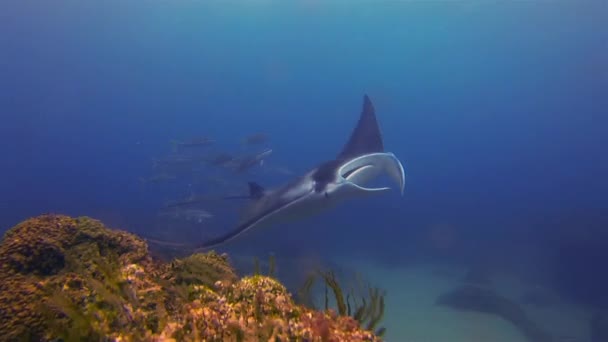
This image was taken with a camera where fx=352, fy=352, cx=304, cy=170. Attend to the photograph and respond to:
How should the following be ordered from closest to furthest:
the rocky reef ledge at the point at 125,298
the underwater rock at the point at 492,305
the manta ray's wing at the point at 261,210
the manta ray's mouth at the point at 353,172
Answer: the rocky reef ledge at the point at 125,298
the manta ray's wing at the point at 261,210
the manta ray's mouth at the point at 353,172
the underwater rock at the point at 492,305

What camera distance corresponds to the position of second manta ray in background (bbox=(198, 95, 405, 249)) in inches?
191

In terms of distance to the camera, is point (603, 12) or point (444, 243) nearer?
point (444, 243)

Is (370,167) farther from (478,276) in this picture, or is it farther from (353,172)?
(478,276)

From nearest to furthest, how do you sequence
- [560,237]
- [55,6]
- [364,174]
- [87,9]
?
[364,174], [560,237], [55,6], [87,9]

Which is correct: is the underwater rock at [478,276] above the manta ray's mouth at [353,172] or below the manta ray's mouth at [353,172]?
above

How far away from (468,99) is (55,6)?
4358 inches

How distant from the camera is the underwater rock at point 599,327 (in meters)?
10.5

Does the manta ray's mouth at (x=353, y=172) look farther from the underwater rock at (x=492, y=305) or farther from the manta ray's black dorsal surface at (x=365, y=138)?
the underwater rock at (x=492, y=305)

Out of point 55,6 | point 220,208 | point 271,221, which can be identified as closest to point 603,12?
point 220,208

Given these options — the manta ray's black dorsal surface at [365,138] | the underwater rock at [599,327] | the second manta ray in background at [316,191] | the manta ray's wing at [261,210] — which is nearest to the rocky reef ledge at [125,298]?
the manta ray's wing at [261,210]

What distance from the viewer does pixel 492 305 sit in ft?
37.4

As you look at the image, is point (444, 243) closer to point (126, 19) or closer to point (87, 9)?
point (87, 9)

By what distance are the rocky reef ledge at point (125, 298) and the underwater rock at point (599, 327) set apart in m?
12.5

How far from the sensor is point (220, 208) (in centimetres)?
2022
